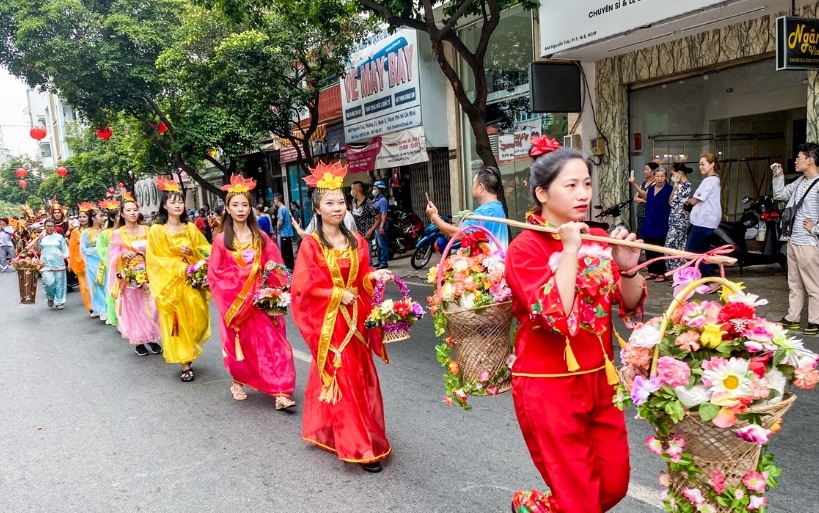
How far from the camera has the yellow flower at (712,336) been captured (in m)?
1.67

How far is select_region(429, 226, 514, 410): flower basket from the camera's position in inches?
99.0

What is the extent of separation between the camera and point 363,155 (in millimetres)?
16188

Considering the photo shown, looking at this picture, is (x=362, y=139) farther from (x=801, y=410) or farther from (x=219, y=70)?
(x=801, y=410)

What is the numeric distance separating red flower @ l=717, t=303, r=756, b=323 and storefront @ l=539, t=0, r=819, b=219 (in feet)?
22.7

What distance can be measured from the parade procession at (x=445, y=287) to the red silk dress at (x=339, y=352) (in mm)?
15

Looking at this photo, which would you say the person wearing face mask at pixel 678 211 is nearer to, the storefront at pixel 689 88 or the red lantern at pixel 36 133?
the storefront at pixel 689 88

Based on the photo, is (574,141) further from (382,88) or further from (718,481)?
(718,481)

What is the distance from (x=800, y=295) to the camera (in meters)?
5.86

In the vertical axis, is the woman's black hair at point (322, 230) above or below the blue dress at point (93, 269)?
above

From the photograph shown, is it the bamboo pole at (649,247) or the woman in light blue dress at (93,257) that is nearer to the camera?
the bamboo pole at (649,247)

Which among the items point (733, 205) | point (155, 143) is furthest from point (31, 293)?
point (733, 205)

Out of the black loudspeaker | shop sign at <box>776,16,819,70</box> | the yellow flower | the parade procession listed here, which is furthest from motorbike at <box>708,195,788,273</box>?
the yellow flower

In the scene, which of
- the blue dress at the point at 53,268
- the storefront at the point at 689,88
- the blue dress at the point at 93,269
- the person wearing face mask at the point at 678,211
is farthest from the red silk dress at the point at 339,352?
the blue dress at the point at 53,268

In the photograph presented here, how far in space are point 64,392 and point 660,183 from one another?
7.93 meters
